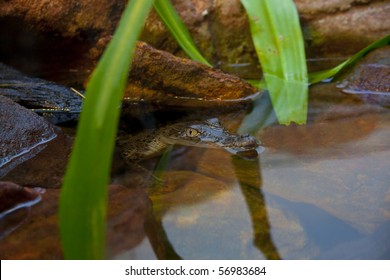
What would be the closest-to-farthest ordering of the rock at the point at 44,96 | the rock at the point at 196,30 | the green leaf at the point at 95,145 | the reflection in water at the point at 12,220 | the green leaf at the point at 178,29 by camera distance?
1. the green leaf at the point at 95,145
2. the reflection in water at the point at 12,220
3. the rock at the point at 44,96
4. the green leaf at the point at 178,29
5. the rock at the point at 196,30

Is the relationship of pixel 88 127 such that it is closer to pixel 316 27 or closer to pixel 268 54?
pixel 268 54

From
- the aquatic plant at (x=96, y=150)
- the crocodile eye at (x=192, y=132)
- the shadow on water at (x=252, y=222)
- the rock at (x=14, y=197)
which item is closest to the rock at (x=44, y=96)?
the crocodile eye at (x=192, y=132)

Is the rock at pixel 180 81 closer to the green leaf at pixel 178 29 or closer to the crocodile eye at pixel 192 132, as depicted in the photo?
the green leaf at pixel 178 29

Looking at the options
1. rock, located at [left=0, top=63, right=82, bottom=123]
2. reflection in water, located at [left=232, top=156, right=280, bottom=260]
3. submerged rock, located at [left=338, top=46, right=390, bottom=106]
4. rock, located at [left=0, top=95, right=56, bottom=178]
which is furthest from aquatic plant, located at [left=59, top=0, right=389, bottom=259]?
submerged rock, located at [left=338, top=46, right=390, bottom=106]

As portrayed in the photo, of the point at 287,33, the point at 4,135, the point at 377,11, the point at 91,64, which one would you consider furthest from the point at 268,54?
the point at 4,135

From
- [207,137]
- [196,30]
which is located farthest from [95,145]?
[196,30]

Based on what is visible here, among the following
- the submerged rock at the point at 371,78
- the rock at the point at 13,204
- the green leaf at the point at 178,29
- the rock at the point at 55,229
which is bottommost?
the submerged rock at the point at 371,78

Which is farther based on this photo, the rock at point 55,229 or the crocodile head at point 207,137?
the crocodile head at point 207,137

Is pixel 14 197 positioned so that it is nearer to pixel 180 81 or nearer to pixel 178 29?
pixel 180 81
